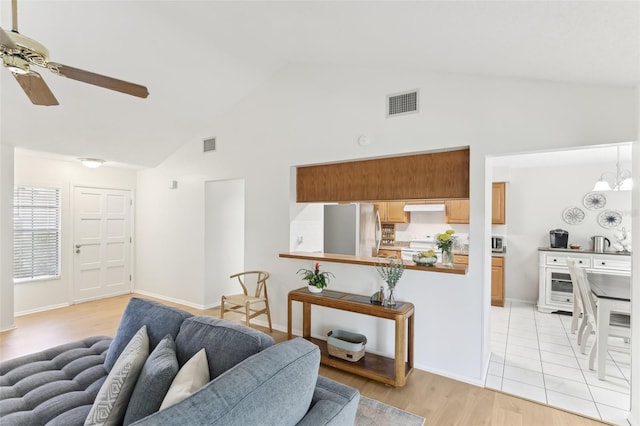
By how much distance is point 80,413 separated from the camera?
4.91 ft

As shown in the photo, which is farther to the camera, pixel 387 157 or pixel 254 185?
pixel 254 185

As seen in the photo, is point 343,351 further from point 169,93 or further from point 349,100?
point 169,93

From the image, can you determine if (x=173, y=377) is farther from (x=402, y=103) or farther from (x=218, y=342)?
(x=402, y=103)

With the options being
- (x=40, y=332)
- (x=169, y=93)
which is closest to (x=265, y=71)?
(x=169, y=93)

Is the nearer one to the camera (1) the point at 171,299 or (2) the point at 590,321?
(2) the point at 590,321

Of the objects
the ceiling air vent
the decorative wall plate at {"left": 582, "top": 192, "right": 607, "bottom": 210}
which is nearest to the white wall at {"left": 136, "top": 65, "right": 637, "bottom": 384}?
the ceiling air vent

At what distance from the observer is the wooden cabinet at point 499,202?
5.18 metres

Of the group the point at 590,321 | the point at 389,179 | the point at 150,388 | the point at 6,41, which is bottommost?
the point at 590,321

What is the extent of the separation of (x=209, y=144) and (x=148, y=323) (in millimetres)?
3405

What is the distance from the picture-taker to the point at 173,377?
1349 mm

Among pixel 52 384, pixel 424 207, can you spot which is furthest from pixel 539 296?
pixel 52 384

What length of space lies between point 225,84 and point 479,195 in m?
3.42

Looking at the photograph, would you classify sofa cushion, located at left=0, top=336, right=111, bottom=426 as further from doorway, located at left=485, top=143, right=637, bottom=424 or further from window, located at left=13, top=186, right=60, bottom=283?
window, located at left=13, top=186, right=60, bottom=283

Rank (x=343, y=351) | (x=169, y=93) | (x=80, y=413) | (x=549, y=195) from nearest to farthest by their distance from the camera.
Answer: (x=80, y=413) < (x=343, y=351) < (x=169, y=93) < (x=549, y=195)
